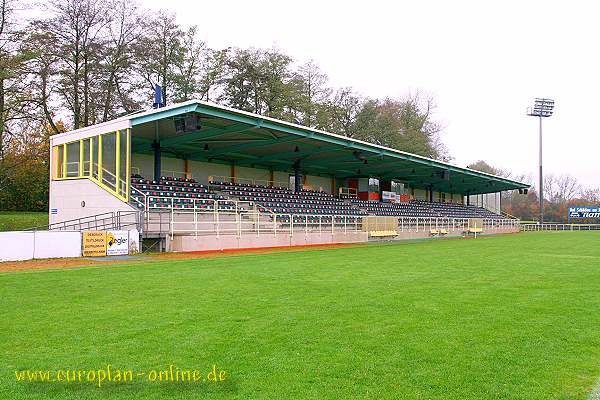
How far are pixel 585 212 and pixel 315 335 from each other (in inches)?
3000

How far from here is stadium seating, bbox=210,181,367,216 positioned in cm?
3259

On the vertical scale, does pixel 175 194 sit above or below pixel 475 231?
above

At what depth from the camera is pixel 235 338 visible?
20.2 ft

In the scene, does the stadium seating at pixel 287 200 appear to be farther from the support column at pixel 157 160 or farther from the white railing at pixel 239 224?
the support column at pixel 157 160

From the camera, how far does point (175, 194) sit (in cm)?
2717

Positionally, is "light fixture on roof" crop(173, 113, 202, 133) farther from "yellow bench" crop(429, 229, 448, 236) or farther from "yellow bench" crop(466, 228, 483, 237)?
"yellow bench" crop(466, 228, 483, 237)

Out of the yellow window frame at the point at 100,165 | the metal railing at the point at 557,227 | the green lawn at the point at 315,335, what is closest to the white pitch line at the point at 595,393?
the green lawn at the point at 315,335

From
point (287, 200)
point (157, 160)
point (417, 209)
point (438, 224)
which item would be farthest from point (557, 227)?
point (157, 160)

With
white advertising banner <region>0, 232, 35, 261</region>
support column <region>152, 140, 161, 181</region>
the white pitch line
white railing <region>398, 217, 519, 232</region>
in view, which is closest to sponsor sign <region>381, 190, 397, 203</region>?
white railing <region>398, 217, 519, 232</region>

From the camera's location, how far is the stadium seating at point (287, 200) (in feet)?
107

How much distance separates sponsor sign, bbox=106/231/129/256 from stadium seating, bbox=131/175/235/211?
249cm

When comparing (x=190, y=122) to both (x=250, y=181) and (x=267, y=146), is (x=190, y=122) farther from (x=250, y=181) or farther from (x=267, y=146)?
(x=250, y=181)

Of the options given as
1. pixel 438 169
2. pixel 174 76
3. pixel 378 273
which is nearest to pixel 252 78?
pixel 174 76

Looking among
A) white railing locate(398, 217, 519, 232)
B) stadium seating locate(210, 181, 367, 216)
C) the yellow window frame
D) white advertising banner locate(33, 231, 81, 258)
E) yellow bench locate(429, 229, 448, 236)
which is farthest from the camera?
yellow bench locate(429, 229, 448, 236)
